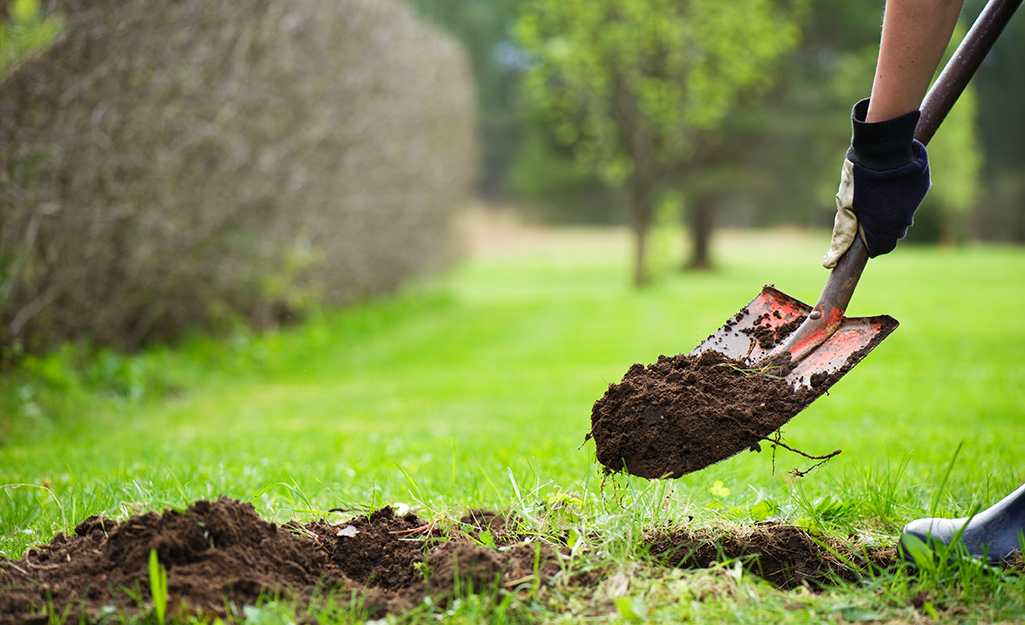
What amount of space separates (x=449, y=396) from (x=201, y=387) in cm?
248

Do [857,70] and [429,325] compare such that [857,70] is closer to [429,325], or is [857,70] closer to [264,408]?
[429,325]

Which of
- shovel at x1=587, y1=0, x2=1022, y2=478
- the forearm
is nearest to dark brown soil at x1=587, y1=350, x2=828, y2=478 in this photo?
shovel at x1=587, y1=0, x2=1022, y2=478

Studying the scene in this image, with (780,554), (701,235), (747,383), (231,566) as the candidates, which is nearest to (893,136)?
(747,383)

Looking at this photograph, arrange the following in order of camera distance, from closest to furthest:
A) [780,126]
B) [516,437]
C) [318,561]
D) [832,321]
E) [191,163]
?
[318,561]
[832,321]
[516,437]
[191,163]
[780,126]

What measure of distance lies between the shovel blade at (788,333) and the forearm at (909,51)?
0.64 meters

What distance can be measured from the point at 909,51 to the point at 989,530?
1.33 m

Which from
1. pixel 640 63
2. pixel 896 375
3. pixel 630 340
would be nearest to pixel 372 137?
pixel 630 340

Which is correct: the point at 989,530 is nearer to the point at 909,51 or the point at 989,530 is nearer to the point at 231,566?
the point at 909,51

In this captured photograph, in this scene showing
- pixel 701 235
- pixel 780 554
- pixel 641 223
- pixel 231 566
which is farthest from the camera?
pixel 701 235

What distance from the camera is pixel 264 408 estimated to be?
714cm

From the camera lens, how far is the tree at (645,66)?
61.4 feet

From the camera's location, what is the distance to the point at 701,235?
28328mm

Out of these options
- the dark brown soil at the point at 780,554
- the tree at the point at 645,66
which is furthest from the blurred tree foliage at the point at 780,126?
the dark brown soil at the point at 780,554

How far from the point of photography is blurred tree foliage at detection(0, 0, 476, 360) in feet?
19.3
